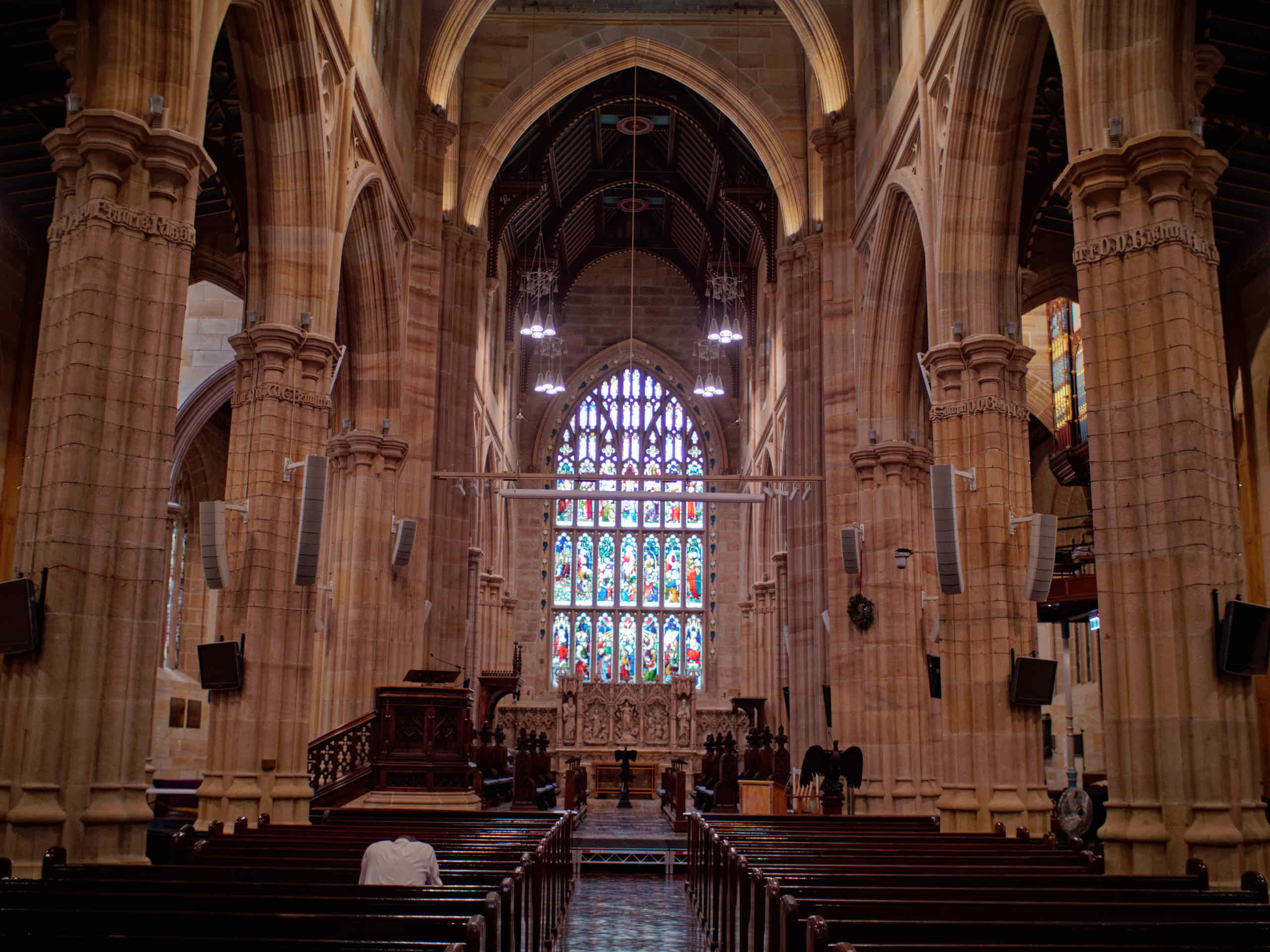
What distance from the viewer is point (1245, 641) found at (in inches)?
310

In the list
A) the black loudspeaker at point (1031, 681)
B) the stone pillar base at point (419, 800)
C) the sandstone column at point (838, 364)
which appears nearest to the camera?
the black loudspeaker at point (1031, 681)

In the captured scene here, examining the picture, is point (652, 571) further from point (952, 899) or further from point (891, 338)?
point (952, 899)

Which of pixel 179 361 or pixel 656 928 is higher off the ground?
pixel 179 361

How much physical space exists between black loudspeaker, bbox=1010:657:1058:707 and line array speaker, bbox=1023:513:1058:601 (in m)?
0.77

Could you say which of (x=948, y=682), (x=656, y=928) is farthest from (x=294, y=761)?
(x=948, y=682)

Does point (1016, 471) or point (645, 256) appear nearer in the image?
point (1016, 471)

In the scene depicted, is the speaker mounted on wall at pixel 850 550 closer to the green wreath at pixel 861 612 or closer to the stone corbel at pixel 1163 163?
the green wreath at pixel 861 612

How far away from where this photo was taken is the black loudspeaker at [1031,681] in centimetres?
1183

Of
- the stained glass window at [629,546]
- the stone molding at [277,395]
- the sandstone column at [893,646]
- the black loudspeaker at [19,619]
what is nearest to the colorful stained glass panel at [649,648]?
the stained glass window at [629,546]

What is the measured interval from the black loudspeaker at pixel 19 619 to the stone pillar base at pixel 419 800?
640 cm

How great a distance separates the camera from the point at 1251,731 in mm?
8008

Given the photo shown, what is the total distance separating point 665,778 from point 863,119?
1141 centimetres

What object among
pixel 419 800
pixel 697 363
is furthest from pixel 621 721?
pixel 419 800

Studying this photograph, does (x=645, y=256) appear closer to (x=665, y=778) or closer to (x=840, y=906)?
(x=665, y=778)
